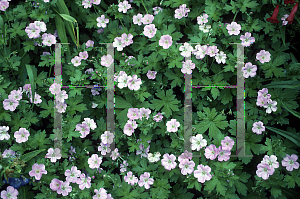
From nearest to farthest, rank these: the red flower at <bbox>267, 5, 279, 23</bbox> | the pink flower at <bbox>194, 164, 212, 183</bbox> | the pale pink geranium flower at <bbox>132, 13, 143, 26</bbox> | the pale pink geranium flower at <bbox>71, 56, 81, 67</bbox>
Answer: the pink flower at <bbox>194, 164, 212, 183</bbox>, the red flower at <bbox>267, 5, 279, 23</bbox>, the pale pink geranium flower at <bbox>71, 56, 81, 67</bbox>, the pale pink geranium flower at <bbox>132, 13, 143, 26</bbox>

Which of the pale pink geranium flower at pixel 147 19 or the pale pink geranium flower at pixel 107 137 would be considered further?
the pale pink geranium flower at pixel 147 19

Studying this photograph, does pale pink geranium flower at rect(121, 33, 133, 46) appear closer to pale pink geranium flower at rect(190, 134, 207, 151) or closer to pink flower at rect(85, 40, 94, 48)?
pink flower at rect(85, 40, 94, 48)

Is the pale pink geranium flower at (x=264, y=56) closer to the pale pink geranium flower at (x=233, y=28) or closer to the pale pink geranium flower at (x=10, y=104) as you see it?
the pale pink geranium flower at (x=233, y=28)

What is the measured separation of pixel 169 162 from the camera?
3.05 metres

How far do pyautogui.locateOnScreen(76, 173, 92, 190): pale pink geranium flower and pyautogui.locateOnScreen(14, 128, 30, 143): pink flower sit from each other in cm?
75

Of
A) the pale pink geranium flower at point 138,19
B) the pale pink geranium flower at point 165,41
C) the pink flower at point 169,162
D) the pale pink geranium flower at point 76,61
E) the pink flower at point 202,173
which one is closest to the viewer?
the pink flower at point 202,173

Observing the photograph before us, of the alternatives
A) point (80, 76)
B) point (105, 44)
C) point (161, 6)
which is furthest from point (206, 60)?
point (80, 76)

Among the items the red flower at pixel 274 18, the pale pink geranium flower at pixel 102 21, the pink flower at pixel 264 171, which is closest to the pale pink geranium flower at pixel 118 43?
the pale pink geranium flower at pixel 102 21

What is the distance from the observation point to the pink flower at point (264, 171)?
2.93 meters

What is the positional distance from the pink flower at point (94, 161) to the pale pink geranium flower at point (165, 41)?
153cm

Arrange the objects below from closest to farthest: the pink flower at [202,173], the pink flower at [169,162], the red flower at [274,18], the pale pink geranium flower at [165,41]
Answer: the pink flower at [202,173] → the pink flower at [169,162] → the red flower at [274,18] → the pale pink geranium flower at [165,41]

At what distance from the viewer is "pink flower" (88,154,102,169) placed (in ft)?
10.1

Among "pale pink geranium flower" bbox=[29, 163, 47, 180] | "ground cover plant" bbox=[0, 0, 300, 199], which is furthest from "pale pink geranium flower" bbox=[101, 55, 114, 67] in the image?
"pale pink geranium flower" bbox=[29, 163, 47, 180]

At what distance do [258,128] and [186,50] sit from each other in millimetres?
1240
